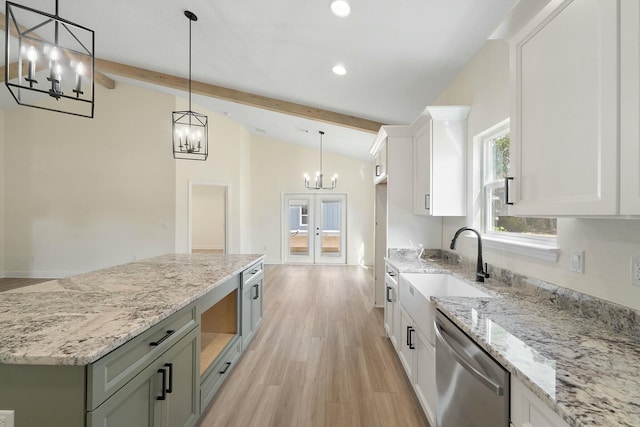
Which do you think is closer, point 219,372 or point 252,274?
point 219,372

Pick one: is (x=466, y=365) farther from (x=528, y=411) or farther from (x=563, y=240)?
(x=563, y=240)

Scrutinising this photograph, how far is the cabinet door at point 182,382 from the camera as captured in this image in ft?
4.74

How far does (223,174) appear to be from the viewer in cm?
691

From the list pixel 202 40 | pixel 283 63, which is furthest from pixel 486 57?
pixel 202 40

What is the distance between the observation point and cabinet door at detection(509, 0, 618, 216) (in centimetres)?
93

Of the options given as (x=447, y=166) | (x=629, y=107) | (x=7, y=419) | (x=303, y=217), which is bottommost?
(x=7, y=419)

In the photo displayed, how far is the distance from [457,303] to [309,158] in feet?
22.1

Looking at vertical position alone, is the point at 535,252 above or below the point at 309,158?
below

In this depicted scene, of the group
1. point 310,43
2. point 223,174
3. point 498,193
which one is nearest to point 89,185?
A: point 223,174

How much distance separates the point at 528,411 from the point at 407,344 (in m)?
1.45

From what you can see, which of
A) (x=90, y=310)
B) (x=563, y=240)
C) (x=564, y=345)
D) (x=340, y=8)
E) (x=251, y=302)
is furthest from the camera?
(x=251, y=302)

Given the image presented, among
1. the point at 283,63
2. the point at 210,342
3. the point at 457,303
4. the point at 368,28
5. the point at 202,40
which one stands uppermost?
the point at 202,40

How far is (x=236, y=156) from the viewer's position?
23.2ft

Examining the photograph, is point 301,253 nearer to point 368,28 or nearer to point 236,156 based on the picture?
point 236,156
